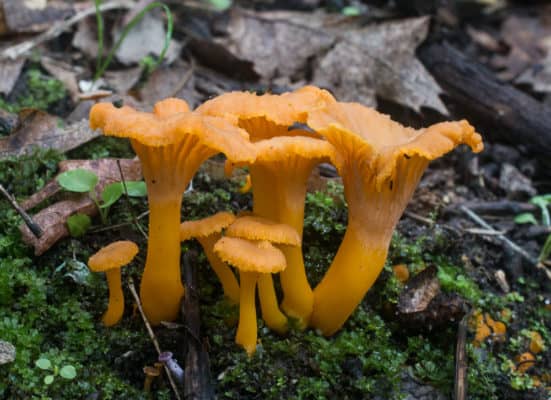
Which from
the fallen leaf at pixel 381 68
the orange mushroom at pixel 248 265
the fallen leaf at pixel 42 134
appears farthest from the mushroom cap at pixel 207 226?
the fallen leaf at pixel 381 68

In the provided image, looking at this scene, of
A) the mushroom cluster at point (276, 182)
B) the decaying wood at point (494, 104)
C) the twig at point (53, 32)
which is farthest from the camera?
the decaying wood at point (494, 104)

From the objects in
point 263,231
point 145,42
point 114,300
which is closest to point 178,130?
point 263,231

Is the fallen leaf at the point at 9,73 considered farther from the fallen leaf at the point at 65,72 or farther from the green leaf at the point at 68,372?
the green leaf at the point at 68,372

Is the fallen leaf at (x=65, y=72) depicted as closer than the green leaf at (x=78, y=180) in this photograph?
No

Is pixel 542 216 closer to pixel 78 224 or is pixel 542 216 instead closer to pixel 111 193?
pixel 111 193

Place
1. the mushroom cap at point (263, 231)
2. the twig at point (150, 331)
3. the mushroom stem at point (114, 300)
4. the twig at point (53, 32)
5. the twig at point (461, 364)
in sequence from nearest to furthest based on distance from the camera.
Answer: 1. the mushroom cap at point (263, 231)
2. the twig at point (150, 331)
3. the mushroom stem at point (114, 300)
4. the twig at point (461, 364)
5. the twig at point (53, 32)
